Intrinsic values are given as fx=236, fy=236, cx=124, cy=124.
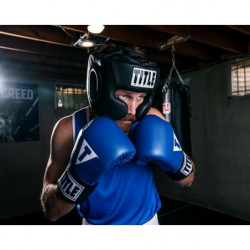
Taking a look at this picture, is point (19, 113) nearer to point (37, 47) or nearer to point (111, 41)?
point (37, 47)

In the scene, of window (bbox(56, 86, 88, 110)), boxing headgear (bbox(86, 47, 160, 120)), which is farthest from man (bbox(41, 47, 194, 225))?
window (bbox(56, 86, 88, 110))

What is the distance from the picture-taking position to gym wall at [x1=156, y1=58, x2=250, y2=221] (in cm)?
375

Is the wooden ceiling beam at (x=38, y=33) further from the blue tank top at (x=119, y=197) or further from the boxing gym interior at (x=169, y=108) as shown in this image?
the blue tank top at (x=119, y=197)

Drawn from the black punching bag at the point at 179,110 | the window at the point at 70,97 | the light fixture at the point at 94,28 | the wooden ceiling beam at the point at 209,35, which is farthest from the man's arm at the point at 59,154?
the window at the point at 70,97

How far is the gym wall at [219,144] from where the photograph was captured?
375 cm

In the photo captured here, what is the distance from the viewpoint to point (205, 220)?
3803 mm

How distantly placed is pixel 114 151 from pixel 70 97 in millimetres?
4538

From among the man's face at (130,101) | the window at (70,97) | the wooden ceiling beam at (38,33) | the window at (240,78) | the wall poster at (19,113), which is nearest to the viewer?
the man's face at (130,101)

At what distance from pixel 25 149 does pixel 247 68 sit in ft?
13.9

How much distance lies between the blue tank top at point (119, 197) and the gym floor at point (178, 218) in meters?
2.77

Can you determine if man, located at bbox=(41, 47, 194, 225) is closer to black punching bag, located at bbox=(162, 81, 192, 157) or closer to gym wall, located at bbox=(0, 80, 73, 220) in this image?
black punching bag, located at bbox=(162, 81, 192, 157)

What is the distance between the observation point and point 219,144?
4.10 meters

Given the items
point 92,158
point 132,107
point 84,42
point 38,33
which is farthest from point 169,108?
point 92,158
